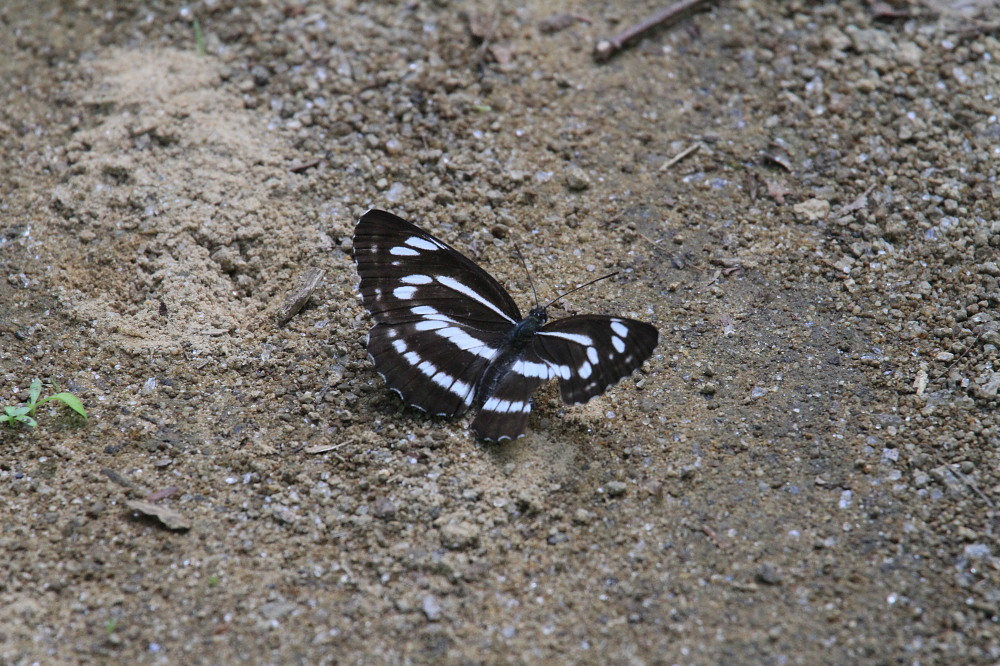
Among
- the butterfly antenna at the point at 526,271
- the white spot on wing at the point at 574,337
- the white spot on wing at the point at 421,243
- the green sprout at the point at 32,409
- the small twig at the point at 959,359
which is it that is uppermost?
the white spot on wing at the point at 421,243

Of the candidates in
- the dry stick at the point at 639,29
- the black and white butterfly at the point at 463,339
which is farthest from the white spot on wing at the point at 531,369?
the dry stick at the point at 639,29

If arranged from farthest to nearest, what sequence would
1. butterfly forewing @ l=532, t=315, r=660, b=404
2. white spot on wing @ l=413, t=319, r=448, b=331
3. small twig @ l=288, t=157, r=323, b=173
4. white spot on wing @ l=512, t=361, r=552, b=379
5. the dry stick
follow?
the dry stick
small twig @ l=288, t=157, r=323, b=173
white spot on wing @ l=413, t=319, r=448, b=331
white spot on wing @ l=512, t=361, r=552, b=379
butterfly forewing @ l=532, t=315, r=660, b=404

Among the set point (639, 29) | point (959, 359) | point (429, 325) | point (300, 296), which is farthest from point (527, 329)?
point (639, 29)

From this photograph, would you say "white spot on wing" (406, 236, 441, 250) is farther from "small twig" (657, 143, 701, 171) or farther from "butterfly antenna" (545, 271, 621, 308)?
"small twig" (657, 143, 701, 171)

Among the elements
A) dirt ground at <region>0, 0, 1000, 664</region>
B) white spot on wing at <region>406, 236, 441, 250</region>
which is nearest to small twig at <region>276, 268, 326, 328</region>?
dirt ground at <region>0, 0, 1000, 664</region>

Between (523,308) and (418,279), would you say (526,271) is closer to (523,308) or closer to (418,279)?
(523,308)

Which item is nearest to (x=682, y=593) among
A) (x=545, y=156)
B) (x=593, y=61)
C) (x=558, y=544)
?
(x=558, y=544)

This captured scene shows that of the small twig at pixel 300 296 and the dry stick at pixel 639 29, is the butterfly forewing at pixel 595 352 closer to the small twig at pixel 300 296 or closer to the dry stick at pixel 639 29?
the small twig at pixel 300 296

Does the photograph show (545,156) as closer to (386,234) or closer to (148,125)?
(386,234)
